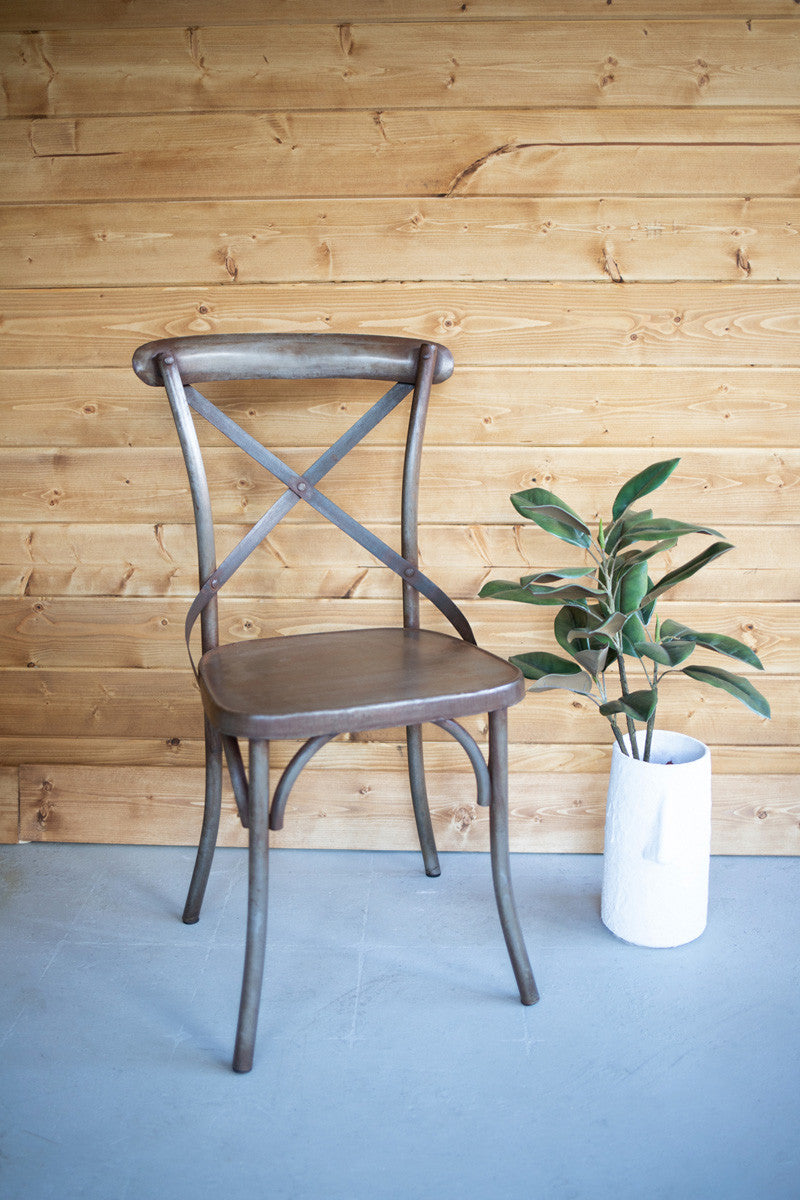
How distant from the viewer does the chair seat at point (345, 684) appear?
1.20 meters

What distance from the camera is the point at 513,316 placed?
5.67ft

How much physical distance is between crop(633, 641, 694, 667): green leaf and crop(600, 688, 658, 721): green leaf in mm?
53

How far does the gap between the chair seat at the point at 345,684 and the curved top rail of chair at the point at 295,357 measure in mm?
440

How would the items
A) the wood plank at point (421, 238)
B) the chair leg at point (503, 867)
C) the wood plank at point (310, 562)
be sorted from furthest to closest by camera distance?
1. the wood plank at point (310, 562)
2. the wood plank at point (421, 238)
3. the chair leg at point (503, 867)

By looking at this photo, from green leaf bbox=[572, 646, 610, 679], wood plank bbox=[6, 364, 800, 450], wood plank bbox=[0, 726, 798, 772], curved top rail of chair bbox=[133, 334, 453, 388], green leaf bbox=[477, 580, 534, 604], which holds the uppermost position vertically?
curved top rail of chair bbox=[133, 334, 453, 388]

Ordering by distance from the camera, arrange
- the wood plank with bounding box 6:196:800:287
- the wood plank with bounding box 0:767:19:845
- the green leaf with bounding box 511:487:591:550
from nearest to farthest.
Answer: the green leaf with bounding box 511:487:591:550, the wood plank with bounding box 6:196:800:287, the wood plank with bounding box 0:767:19:845

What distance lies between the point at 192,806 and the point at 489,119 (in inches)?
56.9

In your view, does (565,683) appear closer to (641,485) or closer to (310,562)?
(641,485)

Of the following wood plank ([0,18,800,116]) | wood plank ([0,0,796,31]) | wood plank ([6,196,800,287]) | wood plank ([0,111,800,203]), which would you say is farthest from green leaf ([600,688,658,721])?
wood plank ([0,0,796,31])

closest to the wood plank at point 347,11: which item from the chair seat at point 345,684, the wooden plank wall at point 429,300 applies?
the wooden plank wall at point 429,300

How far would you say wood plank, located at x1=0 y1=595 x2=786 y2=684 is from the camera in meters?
1.82

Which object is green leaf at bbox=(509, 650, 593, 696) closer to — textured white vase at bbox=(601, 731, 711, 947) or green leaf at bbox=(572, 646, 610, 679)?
green leaf at bbox=(572, 646, 610, 679)

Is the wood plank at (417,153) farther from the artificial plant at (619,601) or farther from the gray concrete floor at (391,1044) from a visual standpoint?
the gray concrete floor at (391,1044)

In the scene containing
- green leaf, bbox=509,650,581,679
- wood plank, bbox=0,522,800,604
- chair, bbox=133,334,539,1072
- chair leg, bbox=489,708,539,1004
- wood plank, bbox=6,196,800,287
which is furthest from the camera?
wood plank, bbox=0,522,800,604
